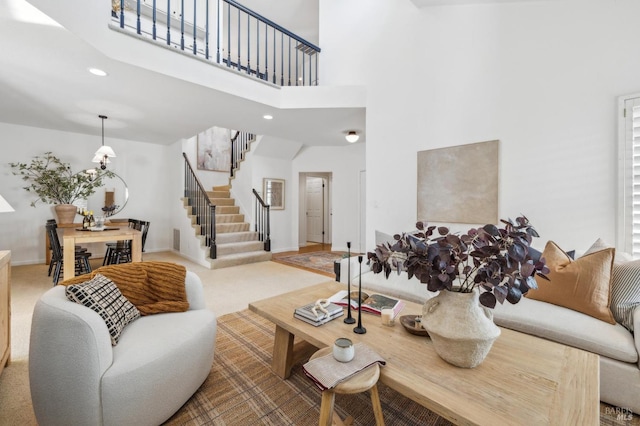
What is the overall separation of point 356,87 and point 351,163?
2.62m

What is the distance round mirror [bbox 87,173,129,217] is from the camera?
5.55m

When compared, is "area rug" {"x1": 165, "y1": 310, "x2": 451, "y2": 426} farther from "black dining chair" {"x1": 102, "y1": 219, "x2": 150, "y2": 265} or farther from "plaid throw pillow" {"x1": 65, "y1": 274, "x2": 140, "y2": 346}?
"black dining chair" {"x1": 102, "y1": 219, "x2": 150, "y2": 265}

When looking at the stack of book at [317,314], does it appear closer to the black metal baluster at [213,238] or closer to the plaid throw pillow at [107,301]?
the plaid throw pillow at [107,301]

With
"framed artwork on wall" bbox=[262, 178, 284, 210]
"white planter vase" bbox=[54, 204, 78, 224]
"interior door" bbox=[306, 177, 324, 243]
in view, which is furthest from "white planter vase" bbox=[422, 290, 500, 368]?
"interior door" bbox=[306, 177, 324, 243]

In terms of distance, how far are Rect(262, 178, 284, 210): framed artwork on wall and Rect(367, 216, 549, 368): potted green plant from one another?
5.50m

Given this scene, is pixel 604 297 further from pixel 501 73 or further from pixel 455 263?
pixel 501 73

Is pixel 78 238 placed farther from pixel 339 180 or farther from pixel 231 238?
pixel 339 180

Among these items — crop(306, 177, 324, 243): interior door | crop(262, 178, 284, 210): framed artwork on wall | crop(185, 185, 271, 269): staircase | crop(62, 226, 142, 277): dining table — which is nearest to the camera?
crop(62, 226, 142, 277): dining table

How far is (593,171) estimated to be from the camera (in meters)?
2.36

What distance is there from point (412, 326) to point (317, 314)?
526mm

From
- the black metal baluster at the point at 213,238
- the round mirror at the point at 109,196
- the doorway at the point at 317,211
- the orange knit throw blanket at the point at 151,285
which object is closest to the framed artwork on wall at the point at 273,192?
the doorway at the point at 317,211

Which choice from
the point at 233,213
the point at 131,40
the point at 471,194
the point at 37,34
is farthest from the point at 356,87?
the point at 233,213

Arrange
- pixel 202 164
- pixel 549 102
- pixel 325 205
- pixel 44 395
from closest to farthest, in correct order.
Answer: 1. pixel 44 395
2. pixel 549 102
3. pixel 202 164
4. pixel 325 205

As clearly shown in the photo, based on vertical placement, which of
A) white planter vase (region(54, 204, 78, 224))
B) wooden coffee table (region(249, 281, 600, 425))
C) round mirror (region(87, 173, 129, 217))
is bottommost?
wooden coffee table (region(249, 281, 600, 425))
